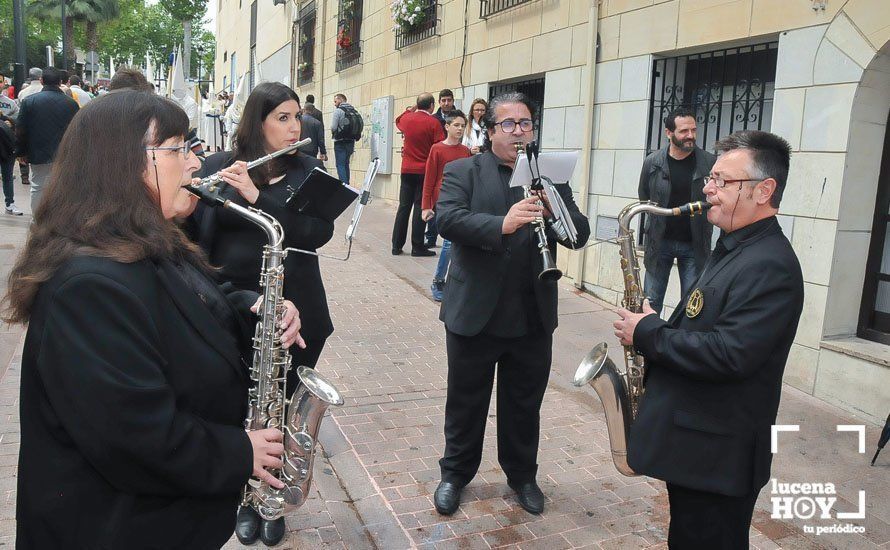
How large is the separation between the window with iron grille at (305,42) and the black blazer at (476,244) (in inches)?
714

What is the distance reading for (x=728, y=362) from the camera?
7.02ft

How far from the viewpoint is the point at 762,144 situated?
233 cm

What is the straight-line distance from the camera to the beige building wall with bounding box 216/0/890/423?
4.84 m

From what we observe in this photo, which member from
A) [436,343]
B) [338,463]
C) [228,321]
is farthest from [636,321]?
[436,343]

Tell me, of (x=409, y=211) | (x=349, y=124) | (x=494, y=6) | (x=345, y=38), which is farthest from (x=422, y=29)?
(x=345, y=38)

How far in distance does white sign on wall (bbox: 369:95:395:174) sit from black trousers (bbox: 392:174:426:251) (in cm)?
442

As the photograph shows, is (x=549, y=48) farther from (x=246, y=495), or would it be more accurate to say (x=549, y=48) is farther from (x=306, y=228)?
(x=246, y=495)

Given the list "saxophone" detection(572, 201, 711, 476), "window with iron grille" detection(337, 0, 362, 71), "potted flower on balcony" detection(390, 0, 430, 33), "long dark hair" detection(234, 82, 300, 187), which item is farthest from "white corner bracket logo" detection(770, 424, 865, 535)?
"window with iron grille" detection(337, 0, 362, 71)

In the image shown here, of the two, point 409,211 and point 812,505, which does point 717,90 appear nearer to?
point 812,505

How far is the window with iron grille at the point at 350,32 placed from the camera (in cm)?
1603

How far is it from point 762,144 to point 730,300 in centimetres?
55

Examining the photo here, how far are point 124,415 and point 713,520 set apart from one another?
5.92 ft

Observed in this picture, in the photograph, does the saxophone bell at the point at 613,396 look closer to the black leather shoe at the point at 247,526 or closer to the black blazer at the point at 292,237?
the black blazer at the point at 292,237

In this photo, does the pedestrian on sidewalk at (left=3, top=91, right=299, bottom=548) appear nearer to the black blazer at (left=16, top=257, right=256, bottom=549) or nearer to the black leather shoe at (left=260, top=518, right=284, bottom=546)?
the black blazer at (left=16, top=257, right=256, bottom=549)
